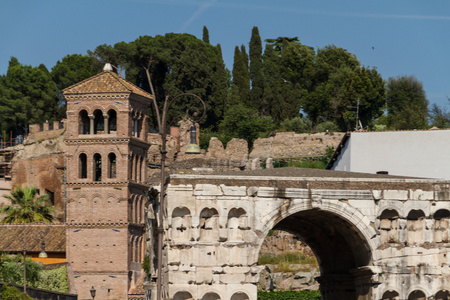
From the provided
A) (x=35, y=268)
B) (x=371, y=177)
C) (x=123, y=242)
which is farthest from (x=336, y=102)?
→ (x=371, y=177)

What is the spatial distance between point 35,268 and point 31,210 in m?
20.2

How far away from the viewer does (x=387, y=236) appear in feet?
134

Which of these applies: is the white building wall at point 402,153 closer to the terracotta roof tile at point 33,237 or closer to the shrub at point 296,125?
the terracotta roof tile at point 33,237

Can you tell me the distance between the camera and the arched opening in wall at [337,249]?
41.1 metres

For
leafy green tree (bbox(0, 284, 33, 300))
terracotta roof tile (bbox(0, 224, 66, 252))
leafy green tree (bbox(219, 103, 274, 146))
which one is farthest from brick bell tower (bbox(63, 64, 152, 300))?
leafy green tree (bbox(219, 103, 274, 146))

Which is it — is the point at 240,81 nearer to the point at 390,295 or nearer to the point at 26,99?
the point at 26,99

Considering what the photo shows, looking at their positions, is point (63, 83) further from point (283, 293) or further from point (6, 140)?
point (283, 293)

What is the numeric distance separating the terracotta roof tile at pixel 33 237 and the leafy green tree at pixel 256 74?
39.2 metres

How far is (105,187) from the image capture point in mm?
82688

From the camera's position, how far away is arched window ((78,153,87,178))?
83.4 meters

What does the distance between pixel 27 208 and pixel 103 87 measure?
1668 cm

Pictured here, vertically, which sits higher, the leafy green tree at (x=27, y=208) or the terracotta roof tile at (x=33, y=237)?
the leafy green tree at (x=27, y=208)

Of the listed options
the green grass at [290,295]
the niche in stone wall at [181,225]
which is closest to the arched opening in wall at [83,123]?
the green grass at [290,295]

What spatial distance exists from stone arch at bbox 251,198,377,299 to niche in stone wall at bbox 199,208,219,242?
5.00 ft
